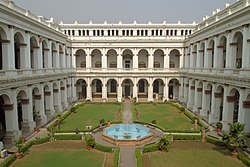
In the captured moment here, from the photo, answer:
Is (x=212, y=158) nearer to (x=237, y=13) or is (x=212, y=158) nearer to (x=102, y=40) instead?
(x=237, y=13)

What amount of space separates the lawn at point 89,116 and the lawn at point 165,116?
5145 millimetres

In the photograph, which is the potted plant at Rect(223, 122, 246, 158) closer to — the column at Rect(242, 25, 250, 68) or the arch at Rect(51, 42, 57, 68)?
the column at Rect(242, 25, 250, 68)

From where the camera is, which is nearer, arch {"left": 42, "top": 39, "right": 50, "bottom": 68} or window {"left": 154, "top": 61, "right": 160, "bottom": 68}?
arch {"left": 42, "top": 39, "right": 50, "bottom": 68}

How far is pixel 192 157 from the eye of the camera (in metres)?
19.5

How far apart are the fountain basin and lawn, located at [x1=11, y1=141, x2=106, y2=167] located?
280 cm

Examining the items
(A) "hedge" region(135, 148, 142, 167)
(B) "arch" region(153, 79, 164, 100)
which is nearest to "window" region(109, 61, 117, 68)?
(B) "arch" region(153, 79, 164, 100)

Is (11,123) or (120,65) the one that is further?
(120,65)

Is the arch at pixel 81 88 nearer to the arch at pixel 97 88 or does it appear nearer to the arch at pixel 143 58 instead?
the arch at pixel 97 88

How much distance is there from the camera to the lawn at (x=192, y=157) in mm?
18141

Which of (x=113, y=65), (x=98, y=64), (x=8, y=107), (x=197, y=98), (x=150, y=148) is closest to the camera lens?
(x=150, y=148)

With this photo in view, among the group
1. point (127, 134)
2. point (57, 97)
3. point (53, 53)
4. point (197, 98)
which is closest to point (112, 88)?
point (57, 97)

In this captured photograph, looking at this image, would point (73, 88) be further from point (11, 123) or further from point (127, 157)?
point (127, 157)

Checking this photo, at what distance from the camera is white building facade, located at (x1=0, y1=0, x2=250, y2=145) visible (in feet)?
76.1

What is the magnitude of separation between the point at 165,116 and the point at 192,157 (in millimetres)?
15966
